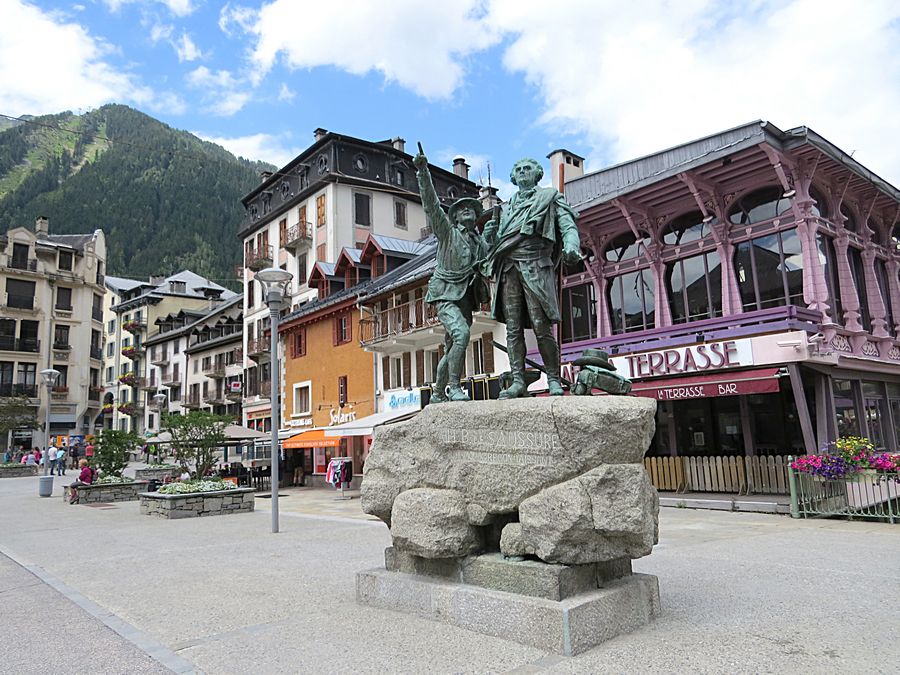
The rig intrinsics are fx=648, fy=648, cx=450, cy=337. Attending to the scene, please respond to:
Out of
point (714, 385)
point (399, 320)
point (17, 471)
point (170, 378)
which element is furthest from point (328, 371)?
point (170, 378)

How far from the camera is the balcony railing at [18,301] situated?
50.6 metres

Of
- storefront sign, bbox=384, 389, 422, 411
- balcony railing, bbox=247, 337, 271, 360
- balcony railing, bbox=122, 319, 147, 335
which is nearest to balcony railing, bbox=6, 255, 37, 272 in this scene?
balcony railing, bbox=122, 319, 147, 335

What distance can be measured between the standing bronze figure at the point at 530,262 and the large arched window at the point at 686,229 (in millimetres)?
12276

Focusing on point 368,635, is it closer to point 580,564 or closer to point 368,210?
point 580,564

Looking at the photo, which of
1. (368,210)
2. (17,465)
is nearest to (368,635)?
(368,210)

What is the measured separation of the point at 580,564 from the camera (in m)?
4.62

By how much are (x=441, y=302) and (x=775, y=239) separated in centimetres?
1226

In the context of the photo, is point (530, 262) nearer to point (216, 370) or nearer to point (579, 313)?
point (579, 313)

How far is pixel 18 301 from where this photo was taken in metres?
51.2

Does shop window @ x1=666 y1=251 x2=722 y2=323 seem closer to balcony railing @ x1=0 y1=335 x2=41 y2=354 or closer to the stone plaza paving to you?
the stone plaza paving

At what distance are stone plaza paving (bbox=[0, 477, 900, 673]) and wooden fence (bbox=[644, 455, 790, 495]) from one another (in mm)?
3863

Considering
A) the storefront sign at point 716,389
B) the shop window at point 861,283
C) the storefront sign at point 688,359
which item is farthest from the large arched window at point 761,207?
the storefront sign at point 716,389

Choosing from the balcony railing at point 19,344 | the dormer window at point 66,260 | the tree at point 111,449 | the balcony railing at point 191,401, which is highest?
the dormer window at point 66,260

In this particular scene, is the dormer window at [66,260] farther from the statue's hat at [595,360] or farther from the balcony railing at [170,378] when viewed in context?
the statue's hat at [595,360]
